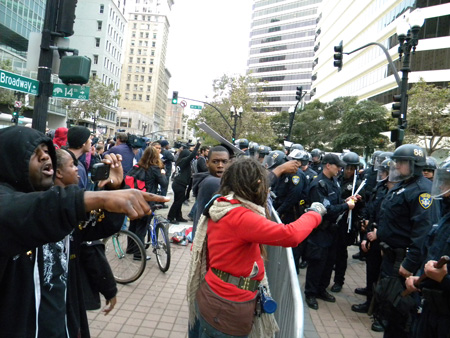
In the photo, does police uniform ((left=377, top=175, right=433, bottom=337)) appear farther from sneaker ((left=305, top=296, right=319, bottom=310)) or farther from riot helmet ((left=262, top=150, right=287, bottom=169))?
riot helmet ((left=262, top=150, right=287, bottom=169))

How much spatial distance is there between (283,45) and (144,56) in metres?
51.3

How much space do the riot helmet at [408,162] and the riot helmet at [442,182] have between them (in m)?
1.01

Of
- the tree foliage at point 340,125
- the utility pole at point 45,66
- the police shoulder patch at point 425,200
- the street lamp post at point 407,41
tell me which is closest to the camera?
the police shoulder patch at point 425,200

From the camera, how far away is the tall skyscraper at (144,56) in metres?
120

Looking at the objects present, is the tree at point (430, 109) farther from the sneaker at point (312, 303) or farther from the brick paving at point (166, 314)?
the sneaker at point (312, 303)

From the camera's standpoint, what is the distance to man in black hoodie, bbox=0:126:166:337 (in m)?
1.20

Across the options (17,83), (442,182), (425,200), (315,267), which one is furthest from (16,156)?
(315,267)

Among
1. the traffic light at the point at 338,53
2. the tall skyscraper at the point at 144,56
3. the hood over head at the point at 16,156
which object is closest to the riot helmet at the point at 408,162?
the hood over head at the point at 16,156

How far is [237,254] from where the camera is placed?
2381 millimetres

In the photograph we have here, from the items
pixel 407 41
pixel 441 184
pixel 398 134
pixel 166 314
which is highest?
→ pixel 407 41

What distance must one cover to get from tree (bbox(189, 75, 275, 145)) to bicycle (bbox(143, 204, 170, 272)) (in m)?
26.7

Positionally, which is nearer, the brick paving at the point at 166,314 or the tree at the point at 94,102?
the brick paving at the point at 166,314

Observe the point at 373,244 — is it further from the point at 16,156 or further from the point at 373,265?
the point at 16,156

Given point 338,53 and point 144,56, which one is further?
point 144,56
